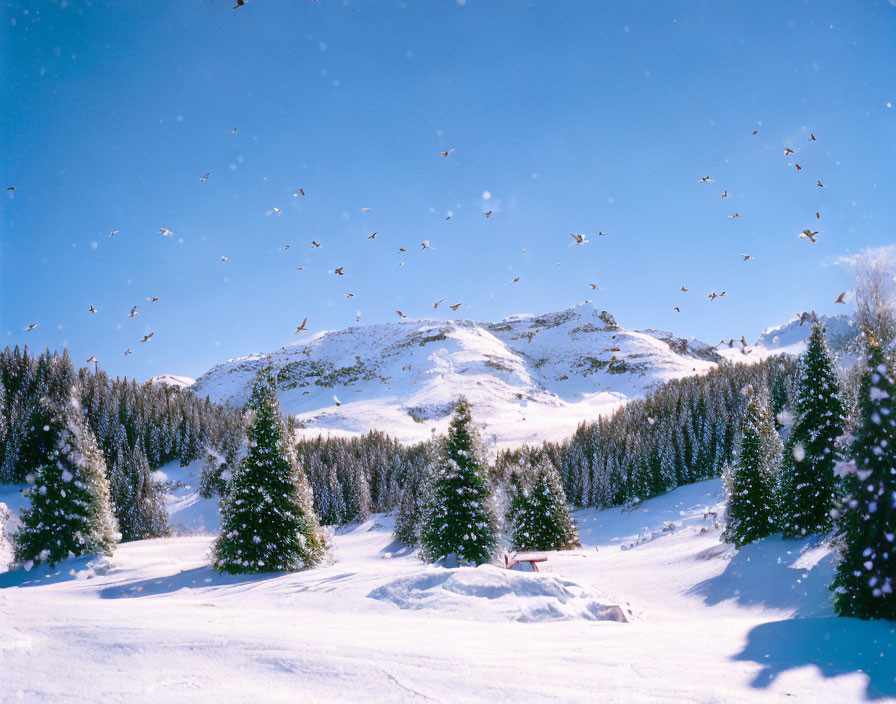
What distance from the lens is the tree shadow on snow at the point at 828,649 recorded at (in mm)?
6438

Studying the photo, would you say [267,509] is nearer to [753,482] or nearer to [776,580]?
[776,580]

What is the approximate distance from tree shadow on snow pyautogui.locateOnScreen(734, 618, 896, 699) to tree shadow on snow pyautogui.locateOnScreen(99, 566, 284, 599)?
15.3 meters

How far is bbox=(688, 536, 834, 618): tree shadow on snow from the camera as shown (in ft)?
45.9

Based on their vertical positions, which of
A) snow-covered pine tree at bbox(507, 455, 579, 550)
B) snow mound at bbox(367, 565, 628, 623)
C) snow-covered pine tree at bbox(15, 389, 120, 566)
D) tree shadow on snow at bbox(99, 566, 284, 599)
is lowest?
snow-covered pine tree at bbox(507, 455, 579, 550)

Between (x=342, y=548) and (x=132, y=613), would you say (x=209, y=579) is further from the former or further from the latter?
(x=342, y=548)

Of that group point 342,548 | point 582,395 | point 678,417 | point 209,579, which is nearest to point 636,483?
point 678,417

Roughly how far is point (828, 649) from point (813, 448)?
44.4 feet

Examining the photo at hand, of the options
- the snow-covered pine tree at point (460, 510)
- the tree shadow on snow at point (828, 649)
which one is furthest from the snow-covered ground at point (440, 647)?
the snow-covered pine tree at point (460, 510)

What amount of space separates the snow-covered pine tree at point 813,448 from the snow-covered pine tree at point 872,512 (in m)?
8.09

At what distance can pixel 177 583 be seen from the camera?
18.5m

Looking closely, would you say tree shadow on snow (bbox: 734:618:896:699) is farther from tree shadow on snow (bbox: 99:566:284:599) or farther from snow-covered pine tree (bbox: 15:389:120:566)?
snow-covered pine tree (bbox: 15:389:120:566)

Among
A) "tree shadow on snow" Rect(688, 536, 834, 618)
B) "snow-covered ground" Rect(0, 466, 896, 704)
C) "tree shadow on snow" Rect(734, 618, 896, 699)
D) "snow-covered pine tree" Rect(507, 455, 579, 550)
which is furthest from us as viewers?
"snow-covered pine tree" Rect(507, 455, 579, 550)

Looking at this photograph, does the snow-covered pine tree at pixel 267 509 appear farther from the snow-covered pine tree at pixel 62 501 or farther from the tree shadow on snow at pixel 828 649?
the tree shadow on snow at pixel 828 649

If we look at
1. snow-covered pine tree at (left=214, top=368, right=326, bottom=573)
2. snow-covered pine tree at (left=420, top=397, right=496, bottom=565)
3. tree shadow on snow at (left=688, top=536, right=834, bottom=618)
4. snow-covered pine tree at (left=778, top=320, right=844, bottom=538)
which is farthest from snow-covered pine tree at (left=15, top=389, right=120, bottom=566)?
snow-covered pine tree at (left=778, top=320, right=844, bottom=538)
